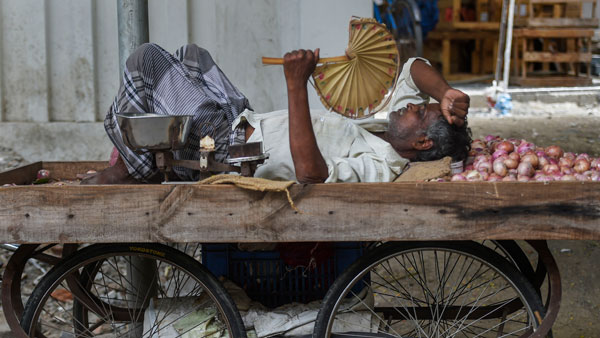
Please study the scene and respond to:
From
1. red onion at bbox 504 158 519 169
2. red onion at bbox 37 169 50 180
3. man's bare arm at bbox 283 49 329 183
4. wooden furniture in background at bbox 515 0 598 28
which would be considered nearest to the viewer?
man's bare arm at bbox 283 49 329 183

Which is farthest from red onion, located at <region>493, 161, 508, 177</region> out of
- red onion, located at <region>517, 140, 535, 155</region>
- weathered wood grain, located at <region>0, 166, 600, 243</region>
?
weathered wood grain, located at <region>0, 166, 600, 243</region>

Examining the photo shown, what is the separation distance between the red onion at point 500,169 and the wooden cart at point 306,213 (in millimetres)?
495

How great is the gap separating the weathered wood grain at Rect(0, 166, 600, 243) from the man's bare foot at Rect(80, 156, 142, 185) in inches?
22.2

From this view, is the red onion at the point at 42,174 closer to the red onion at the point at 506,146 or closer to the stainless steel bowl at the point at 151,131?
the stainless steel bowl at the point at 151,131

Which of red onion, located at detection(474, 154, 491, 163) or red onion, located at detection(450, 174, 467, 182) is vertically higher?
red onion, located at detection(474, 154, 491, 163)

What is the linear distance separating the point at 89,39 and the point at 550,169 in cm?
338

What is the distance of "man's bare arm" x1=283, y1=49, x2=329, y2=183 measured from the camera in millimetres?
2512

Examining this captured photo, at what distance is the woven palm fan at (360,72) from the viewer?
2740 millimetres

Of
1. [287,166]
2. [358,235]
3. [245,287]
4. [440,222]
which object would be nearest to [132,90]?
[287,166]

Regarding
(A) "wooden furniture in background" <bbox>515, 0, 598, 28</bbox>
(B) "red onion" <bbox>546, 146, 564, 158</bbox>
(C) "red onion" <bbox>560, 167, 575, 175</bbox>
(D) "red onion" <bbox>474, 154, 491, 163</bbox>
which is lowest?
(C) "red onion" <bbox>560, 167, 575, 175</bbox>

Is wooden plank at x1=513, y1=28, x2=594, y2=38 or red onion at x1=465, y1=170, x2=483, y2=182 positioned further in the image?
wooden plank at x1=513, y1=28, x2=594, y2=38

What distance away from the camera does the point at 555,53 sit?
29.3 ft

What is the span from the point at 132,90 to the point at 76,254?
28.2 inches

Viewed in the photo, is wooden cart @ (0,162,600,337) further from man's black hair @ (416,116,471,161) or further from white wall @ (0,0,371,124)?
white wall @ (0,0,371,124)
